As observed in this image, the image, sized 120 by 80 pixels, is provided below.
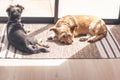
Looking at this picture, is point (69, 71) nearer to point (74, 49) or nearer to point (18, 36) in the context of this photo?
point (74, 49)

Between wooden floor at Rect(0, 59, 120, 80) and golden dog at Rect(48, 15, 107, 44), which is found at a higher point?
golden dog at Rect(48, 15, 107, 44)

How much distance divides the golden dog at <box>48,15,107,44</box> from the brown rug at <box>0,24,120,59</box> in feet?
0.20

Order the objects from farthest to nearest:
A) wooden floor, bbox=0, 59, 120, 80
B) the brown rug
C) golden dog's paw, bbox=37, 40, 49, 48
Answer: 1. golden dog's paw, bbox=37, 40, 49, 48
2. the brown rug
3. wooden floor, bbox=0, 59, 120, 80

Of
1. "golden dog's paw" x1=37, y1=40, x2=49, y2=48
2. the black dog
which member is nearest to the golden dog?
"golden dog's paw" x1=37, y1=40, x2=49, y2=48

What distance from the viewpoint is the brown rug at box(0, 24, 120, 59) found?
9.29 feet

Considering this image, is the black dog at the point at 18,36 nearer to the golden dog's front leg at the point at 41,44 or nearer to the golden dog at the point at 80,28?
the golden dog's front leg at the point at 41,44

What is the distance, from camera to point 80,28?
317cm

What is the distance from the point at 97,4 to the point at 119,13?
273mm

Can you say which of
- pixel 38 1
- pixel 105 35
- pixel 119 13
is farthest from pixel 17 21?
pixel 119 13

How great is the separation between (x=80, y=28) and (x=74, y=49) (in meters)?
0.32

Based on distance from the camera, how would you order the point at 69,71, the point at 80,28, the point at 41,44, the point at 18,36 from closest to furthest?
the point at 69,71 < the point at 18,36 < the point at 41,44 < the point at 80,28

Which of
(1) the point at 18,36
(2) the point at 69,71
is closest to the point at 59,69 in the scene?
(2) the point at 69,71

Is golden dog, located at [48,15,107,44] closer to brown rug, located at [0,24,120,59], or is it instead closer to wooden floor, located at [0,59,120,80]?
brown rug, located at [0,24,120,59]

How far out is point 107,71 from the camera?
261cm
